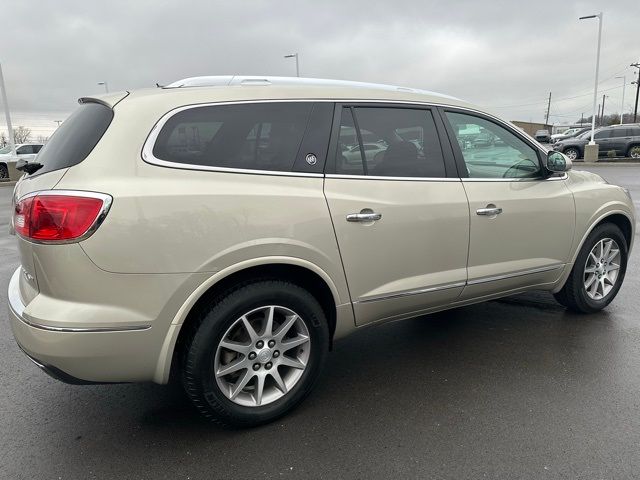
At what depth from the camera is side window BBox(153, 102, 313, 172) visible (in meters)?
2.47

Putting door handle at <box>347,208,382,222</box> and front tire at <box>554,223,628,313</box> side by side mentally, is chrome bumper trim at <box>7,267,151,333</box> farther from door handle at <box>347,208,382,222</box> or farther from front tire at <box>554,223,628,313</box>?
front tire at <box>554,223,628,313</box>

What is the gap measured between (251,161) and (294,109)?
1.44ft

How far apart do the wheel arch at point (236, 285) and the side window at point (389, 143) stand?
0.62 m

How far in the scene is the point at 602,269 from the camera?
4.29 meters

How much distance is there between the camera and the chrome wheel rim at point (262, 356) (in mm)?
2602

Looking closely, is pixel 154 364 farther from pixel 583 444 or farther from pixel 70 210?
pixel 583 444

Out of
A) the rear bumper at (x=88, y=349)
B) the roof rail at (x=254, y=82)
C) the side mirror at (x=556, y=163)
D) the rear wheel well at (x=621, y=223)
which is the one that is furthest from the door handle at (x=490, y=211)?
the rear bumper at (x=88, y=349)

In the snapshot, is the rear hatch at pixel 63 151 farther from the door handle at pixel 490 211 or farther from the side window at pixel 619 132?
the side window at pixel 619 132

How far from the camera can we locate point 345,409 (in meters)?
2.90

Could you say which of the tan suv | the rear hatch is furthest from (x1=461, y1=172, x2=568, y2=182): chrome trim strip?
the rear hatch

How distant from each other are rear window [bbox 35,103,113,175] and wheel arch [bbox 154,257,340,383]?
871 millimetres

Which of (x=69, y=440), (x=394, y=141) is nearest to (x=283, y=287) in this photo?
(x=394, y=141)

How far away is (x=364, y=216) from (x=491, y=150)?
1.47m

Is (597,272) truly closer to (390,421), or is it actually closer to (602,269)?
(602,269)
